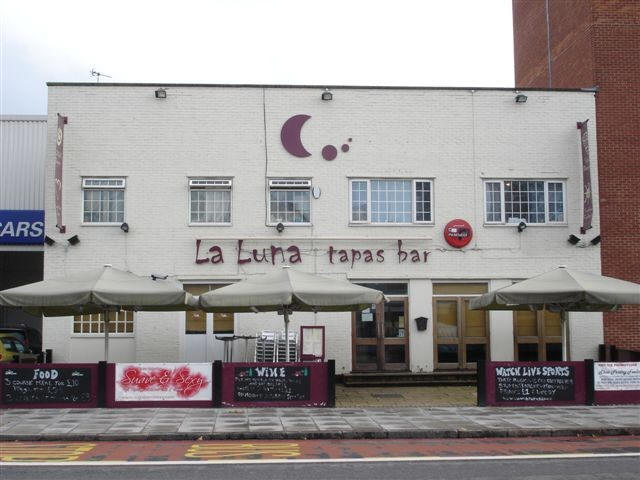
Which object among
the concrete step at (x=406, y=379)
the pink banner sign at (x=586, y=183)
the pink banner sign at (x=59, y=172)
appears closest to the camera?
the pink banner sign at (x=59, y=172)

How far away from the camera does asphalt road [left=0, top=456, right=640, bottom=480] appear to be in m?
9.10

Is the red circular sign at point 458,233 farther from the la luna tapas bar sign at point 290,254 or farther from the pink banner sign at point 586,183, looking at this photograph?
the pink banner sign at point 586,183

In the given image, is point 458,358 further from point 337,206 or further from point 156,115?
point 156,115

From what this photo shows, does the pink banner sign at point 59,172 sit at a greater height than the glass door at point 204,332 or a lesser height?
greater

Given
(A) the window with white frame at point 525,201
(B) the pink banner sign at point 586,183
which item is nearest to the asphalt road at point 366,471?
(B) the pink banner sign at point 586,183

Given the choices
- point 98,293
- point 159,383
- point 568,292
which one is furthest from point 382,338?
point 98,293

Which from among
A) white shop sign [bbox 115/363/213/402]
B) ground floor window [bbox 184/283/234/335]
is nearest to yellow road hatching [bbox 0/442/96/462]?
white shop sign [bbox 115/363/213/402]

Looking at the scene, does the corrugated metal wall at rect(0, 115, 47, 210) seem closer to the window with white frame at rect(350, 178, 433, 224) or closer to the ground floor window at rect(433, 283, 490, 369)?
the window with white frame at rect(350, 178, 433, 224)

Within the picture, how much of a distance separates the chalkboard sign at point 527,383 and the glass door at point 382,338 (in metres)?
4.69

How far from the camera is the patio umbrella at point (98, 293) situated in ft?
47.9

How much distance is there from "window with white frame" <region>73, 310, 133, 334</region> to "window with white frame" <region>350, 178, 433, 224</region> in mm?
6129

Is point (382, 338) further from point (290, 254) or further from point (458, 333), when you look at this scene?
point (290, 254)

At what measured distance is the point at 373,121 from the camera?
20047 mm

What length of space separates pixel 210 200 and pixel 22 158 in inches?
284
